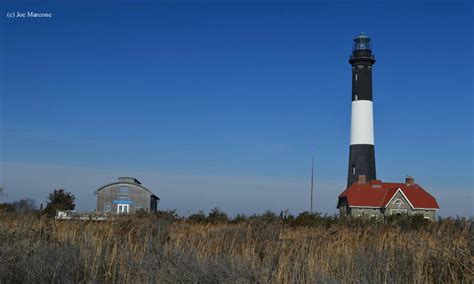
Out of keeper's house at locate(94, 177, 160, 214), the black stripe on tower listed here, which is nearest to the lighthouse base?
the black stripe on tower

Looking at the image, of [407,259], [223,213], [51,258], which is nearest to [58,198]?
[223,213]

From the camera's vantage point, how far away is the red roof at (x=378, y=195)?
4850cm

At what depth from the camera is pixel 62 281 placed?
299 inches

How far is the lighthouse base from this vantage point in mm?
47344

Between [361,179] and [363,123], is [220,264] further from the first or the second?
[361,179]

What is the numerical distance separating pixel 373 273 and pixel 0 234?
7049 mm

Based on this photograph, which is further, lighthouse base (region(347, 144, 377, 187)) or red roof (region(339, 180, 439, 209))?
red roof (region(339, 180, 439, 209))

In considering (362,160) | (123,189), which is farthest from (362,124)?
(123,189)

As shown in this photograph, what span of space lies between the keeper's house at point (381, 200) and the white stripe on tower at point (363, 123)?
3.46 metres

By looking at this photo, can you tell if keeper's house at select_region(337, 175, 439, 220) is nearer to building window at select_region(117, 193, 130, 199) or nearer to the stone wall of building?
the stone wall of building

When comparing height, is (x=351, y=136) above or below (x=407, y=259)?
above

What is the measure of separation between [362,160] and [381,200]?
4.52m

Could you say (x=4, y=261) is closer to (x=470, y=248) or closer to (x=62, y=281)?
(x=62, y=281)

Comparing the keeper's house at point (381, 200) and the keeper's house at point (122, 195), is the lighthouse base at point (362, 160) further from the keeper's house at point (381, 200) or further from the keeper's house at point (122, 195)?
the keeper's house at point (122, 195)
